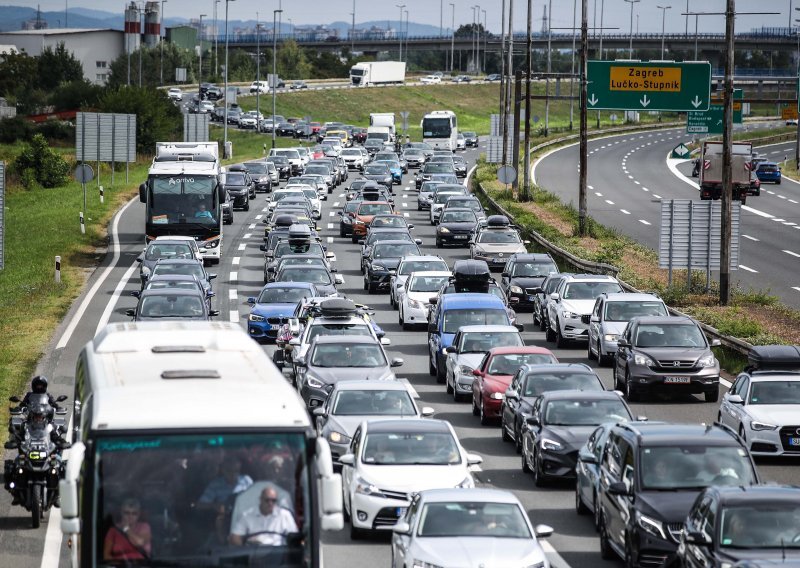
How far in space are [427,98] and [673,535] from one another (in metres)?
165

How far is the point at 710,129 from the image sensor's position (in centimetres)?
5975

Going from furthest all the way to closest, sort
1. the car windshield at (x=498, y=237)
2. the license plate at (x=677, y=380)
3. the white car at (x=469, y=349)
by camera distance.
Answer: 1. the car windshield at (x=498, y=237)
2. the white car at (x=469, y=349)
3. the license plate at (x=677, y=380)

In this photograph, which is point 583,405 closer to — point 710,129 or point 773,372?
point 773,372

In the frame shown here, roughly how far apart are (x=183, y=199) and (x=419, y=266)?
1032 cm

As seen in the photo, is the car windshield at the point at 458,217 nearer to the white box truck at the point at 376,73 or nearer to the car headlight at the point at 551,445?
the car headlight at the point at 551,445

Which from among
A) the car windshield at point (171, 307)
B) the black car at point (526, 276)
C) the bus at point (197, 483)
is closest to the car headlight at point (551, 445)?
the bus at point (197, 483)

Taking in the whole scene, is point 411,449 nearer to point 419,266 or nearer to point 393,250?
point 419,266

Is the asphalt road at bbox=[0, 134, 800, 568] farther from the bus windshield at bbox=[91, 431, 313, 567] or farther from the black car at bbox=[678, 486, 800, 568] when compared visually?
the black car at bbox=[678, 486, 800, 568]

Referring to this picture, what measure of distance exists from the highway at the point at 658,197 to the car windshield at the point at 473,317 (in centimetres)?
1293

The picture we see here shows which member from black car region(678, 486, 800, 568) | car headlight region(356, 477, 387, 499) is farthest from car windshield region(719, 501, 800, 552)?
car headlight region(356, 477, 387, 499)

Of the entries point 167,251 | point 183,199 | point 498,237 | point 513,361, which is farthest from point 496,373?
point 183,199

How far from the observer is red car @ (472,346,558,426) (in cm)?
2661

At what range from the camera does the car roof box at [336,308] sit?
104 ft

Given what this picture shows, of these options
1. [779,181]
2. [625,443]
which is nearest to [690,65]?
[625,443]
